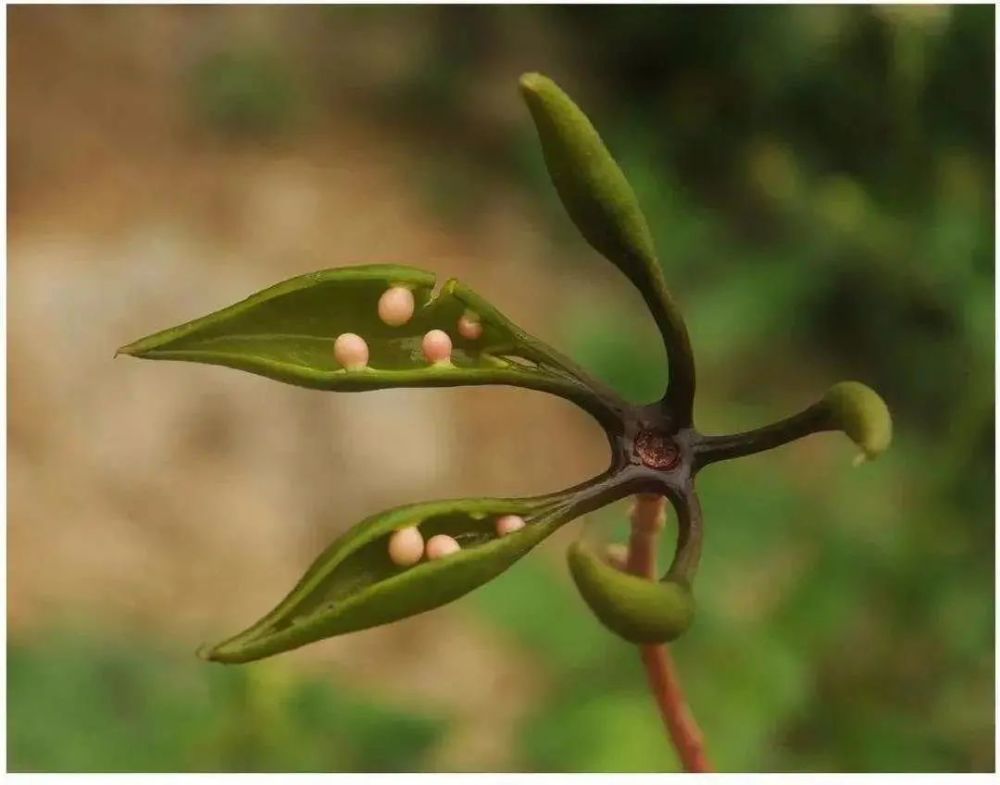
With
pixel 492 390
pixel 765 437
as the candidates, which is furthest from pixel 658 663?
pixel 492 390

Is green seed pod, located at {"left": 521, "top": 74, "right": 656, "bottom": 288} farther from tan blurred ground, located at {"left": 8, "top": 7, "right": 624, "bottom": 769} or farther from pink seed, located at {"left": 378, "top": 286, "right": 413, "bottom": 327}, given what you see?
tan blurred ground, located at {"left": 8, "top": 7, "right": 624, "bottom": 769}

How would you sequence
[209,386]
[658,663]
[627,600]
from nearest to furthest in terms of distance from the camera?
[627,600]
[658,663]
[209,386]

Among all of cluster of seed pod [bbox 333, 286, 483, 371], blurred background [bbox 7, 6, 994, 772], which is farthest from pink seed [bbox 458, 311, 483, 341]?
blurred background [bbox 7, 6, 994, 772]

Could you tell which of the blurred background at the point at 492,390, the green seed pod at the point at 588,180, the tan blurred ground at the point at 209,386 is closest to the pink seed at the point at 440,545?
the green seed pod at the point at 588,180

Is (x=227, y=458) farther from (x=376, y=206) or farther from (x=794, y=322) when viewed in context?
(x=794, y=322)

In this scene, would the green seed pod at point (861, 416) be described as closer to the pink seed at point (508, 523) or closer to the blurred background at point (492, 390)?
the pink seed at point (508, 523)

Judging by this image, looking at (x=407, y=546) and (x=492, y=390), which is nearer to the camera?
(x=407, y=546)

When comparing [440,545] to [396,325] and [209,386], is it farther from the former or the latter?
[209,386]
